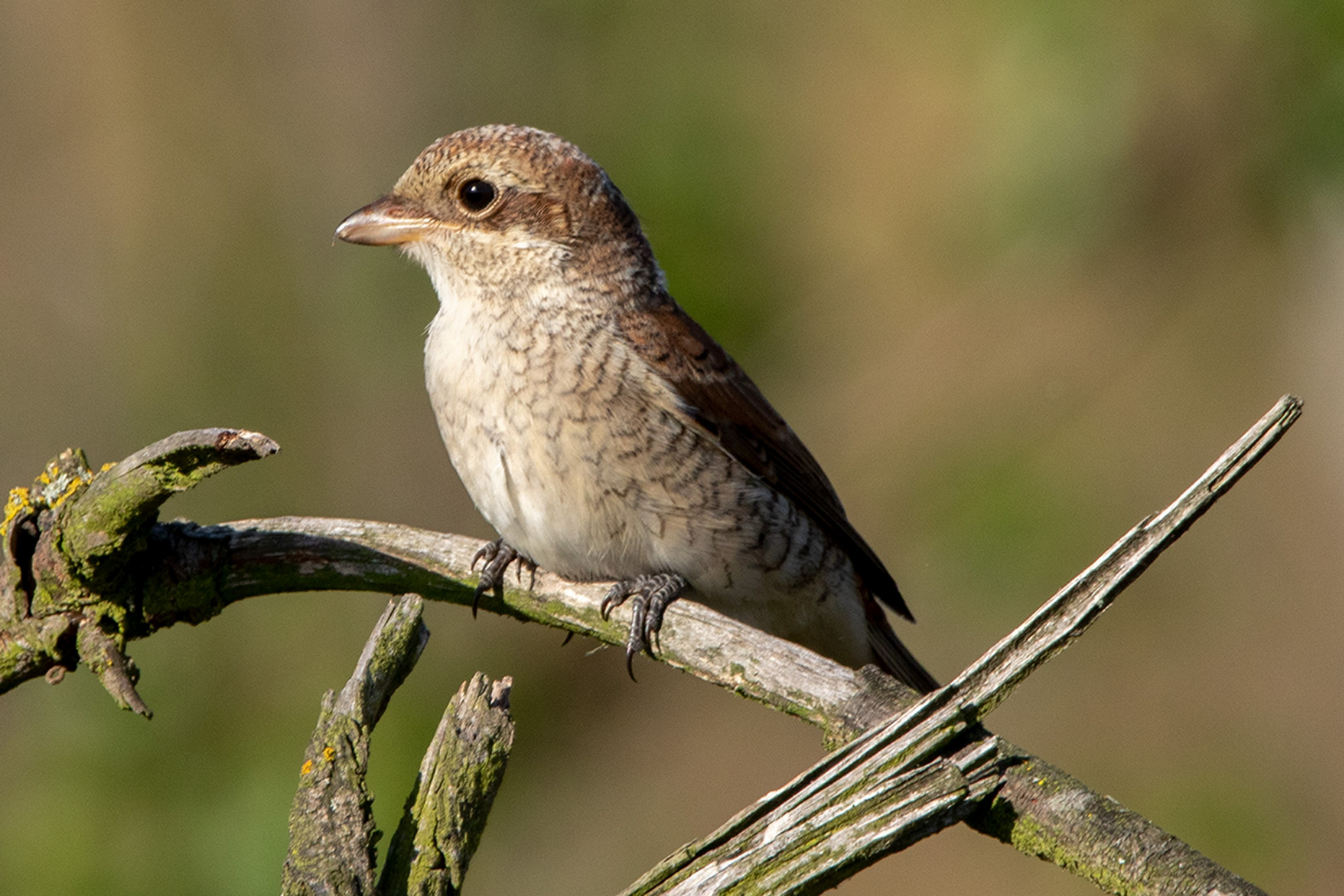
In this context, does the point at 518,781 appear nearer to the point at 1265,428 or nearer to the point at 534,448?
the point at 534,448

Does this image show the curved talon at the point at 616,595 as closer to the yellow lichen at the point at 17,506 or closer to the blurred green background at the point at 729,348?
the yellow lichen at the point at 17,506

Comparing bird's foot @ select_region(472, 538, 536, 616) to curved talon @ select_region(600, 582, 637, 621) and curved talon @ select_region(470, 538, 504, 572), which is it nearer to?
curved talon @ select_region(470, 538, 504, 572)

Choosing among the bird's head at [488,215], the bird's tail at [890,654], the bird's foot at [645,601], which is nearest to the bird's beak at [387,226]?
the bird's head at [488,215]

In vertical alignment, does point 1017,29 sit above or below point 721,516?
above

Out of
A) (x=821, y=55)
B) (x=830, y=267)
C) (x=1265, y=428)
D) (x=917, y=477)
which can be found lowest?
(x=1265, y=428)

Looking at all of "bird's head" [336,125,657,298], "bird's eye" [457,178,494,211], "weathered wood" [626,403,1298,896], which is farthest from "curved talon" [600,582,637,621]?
"weathered wood" [626,403,1298,896]

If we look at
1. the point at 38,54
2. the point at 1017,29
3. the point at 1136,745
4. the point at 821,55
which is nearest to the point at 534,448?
the point at 1017,29
